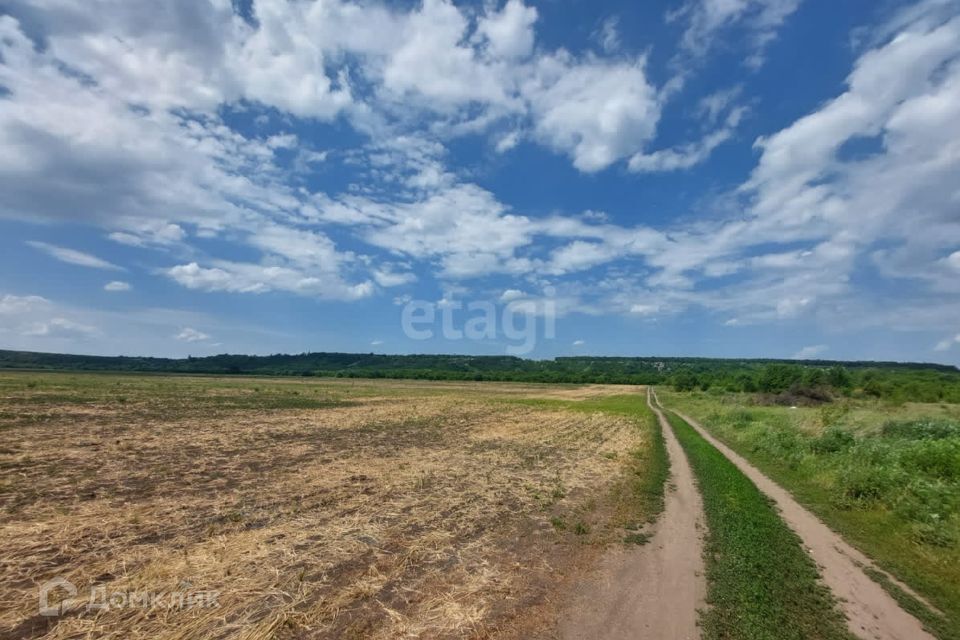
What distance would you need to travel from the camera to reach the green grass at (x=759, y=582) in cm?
590

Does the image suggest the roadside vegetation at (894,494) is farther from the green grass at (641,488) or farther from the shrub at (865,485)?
the green grass at (641,488)

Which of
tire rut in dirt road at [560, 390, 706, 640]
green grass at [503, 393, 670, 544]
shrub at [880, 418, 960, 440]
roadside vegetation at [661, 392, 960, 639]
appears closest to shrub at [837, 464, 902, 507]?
roadside vegetation at [661, 392, 960, 639]

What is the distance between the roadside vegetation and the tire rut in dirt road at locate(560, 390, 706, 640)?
10.2ft

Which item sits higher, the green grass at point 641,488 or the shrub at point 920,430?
the shrub at point 920,430

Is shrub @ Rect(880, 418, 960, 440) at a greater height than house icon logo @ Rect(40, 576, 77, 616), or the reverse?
shrub @ Rect(880, 418, 960, 440)

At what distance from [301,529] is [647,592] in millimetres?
6656

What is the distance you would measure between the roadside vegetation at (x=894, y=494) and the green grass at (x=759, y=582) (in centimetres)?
131

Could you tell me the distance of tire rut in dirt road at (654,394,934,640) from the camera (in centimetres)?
609

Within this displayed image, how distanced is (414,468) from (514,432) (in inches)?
511

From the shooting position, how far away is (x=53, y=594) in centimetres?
602

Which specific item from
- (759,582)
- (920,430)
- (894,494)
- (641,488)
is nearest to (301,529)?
(759,582)

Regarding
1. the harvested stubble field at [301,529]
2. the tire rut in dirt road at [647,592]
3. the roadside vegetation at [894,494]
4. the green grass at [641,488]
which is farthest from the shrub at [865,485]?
the tire rut in dirt road at [647,592]

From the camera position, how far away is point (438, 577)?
7219 millimetres

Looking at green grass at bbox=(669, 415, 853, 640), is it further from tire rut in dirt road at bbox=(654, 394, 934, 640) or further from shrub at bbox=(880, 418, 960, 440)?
shrub at bbox=(880, 418, 960, 440)
